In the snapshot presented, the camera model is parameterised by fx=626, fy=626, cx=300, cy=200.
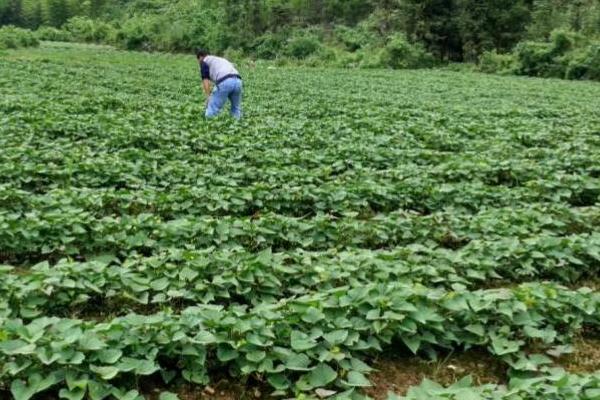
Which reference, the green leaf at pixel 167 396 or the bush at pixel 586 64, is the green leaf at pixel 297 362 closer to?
the green leaf at pixel 167 396

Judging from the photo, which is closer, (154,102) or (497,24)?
(154,102)

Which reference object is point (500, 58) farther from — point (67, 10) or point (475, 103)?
point (67, 10)

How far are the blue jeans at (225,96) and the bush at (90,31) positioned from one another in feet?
167

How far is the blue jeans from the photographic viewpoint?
11.8 m

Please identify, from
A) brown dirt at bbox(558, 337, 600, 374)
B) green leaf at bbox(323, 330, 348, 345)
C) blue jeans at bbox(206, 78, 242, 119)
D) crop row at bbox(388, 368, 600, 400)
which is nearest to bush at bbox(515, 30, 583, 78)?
blue jeans at bbox(206, 78, 242, 119)

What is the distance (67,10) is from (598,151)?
249 feet

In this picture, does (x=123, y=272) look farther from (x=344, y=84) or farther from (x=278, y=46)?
(x=278, y=46)

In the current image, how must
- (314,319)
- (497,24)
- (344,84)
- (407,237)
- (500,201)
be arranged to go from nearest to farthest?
(314,319) < (407,237) < (500,201) < (344,84) < (497,24)

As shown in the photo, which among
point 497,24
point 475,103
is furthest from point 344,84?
point 497,24

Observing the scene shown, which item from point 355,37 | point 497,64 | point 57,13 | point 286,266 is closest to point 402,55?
point 497,64

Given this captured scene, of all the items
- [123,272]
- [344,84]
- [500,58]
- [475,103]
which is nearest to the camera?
[123,272]

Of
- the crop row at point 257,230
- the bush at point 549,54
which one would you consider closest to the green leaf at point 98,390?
the crop row at point 257,230

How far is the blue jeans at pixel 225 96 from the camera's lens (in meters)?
11.8

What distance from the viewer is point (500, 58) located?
1507 inches
